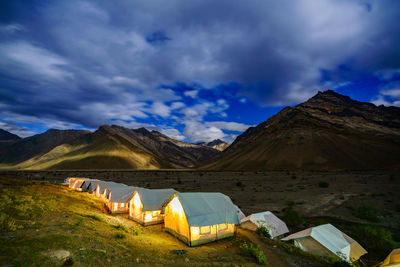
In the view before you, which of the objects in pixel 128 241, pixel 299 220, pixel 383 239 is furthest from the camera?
pixel 299 220

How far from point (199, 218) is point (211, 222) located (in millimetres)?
949

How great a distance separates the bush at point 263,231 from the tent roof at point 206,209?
2.33m

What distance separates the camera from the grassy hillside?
7137 millimetres

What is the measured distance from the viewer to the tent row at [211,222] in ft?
39.5

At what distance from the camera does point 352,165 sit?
7744cm

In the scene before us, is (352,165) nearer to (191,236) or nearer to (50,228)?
(191,236)

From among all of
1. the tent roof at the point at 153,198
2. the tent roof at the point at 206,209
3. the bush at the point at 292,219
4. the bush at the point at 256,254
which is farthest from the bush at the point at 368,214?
the tent roof at the point at 153,198

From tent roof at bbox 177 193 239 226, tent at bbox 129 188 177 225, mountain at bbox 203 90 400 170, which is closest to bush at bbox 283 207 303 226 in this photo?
tent roof at bbox 177 193 239 226

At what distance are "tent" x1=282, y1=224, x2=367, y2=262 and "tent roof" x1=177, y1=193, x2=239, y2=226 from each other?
472 cm

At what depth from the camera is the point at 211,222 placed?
1295 centimetres

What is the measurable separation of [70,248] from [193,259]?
5.75m

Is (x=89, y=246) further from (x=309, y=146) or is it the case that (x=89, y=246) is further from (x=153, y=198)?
(x=309, y=146)

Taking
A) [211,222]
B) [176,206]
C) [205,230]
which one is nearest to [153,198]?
[176,206]

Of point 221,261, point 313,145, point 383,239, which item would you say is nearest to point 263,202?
point 383,239
